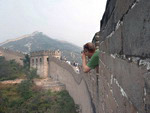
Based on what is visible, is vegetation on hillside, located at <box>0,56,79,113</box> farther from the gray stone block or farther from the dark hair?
the gray stone block

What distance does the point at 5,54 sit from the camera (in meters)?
36.6

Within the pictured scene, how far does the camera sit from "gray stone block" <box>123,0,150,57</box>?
1.05 meters

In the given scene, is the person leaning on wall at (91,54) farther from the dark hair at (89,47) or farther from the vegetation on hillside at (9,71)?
the vegetation on hillside at (9,71)

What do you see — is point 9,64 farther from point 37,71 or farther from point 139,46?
point 139,46

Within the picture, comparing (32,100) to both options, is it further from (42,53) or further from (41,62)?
(42,53)

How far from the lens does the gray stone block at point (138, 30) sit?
3.45 ft

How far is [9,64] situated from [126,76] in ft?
104

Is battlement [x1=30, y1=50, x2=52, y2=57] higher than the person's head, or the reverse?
battlement [x1=30, y1=50, x2=52, y2=57]

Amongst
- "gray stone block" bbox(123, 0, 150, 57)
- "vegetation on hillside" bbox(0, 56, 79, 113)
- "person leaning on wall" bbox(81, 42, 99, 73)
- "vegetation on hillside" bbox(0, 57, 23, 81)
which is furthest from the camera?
"vegetation on hillside" bbox(0, 57, 23, 81)

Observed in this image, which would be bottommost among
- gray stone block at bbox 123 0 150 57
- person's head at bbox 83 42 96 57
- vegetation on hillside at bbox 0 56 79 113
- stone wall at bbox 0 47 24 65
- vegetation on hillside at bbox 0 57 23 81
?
vegetation on hillside at bbox 0 56 79 113

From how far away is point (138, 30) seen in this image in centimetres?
119

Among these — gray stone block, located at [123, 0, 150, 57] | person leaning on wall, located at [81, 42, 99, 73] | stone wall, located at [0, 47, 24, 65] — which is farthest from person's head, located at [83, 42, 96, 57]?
stone wall, located at [0, 47, 24, 65]

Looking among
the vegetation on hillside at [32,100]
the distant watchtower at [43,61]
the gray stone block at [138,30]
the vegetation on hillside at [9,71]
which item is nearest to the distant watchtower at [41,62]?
the distant watchtower at [43,61]

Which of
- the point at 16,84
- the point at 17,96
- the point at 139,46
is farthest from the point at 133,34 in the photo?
the point at 16,84
